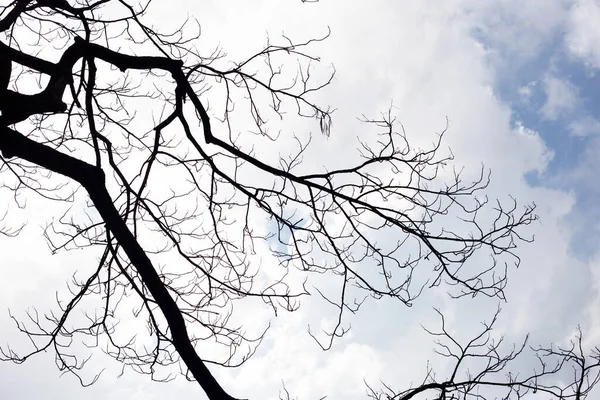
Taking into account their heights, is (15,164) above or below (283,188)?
above

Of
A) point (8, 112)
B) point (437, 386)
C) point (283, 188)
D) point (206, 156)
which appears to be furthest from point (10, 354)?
point (437, 386)

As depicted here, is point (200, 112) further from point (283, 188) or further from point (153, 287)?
point (153, 287)

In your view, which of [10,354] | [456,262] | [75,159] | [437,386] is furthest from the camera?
[10,354]

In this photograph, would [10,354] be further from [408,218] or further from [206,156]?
[408,218]

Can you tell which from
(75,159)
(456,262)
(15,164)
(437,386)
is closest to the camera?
(437,386)

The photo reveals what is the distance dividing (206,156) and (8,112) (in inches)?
66.3

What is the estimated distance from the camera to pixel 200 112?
5.24 metres

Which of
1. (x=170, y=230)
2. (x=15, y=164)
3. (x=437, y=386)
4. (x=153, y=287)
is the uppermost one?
(x=15, y=164)

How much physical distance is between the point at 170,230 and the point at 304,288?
1505mm

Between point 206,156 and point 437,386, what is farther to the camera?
point 206,156

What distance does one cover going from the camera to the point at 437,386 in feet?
13.5

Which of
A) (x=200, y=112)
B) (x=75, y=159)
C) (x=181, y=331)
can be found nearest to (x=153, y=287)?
(x=181, y=331)

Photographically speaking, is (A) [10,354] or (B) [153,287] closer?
(B) [153,287]

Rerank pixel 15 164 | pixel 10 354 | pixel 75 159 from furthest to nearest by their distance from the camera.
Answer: pixel 15 164
pixel 10 354
pixel 75 159
